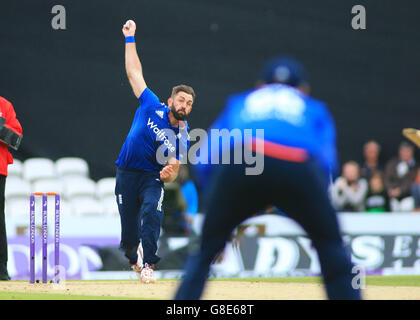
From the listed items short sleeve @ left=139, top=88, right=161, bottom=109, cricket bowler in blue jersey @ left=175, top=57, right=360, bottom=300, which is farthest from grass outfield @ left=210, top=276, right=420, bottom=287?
cricket bowler in blue jersey @ left=175, top=57, right=360, bottom=300

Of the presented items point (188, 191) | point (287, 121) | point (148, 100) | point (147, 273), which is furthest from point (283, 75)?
point (188, 191)

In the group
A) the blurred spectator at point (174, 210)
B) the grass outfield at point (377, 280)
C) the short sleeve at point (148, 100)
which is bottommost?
the grass outfield at point (377, 280)

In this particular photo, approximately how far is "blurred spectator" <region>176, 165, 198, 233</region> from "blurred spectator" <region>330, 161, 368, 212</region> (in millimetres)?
2123

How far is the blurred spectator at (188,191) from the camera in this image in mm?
10977

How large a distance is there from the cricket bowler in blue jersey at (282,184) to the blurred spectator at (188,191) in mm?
6718

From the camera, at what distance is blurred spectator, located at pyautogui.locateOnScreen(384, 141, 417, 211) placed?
12156 millimetres

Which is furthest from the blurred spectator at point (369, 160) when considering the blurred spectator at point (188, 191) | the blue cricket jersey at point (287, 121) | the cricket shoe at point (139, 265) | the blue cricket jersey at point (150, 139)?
the blue cricket jersey at point (287, 121)

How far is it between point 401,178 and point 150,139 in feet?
20.9

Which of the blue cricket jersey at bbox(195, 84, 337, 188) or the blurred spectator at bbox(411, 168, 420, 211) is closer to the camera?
the blue cricket jersey at bbox(195, 84, 337, 188)

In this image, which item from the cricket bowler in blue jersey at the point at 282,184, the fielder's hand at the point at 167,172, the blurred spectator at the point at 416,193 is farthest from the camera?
the blurred spectator at the point at 416,193

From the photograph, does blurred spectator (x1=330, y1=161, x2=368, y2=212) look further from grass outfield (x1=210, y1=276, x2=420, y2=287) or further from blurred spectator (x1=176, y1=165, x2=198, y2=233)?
grass outfield (x1=210, y1=276, x2=420, y2=287)

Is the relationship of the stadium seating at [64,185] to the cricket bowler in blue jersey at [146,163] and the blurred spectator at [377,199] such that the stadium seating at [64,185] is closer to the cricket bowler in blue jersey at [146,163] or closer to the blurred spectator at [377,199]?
the blurred spectator at [377,199]

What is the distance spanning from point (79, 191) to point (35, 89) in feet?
6.48
